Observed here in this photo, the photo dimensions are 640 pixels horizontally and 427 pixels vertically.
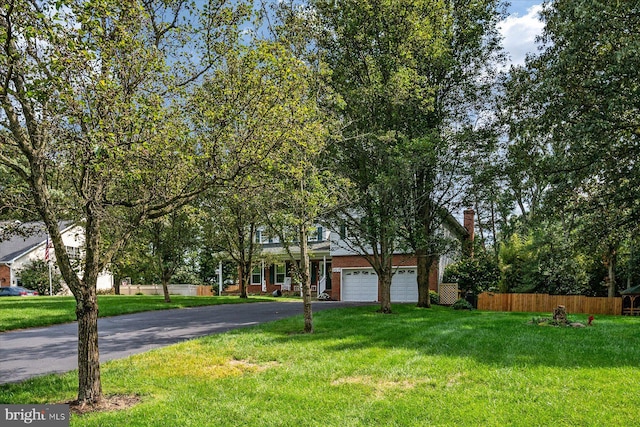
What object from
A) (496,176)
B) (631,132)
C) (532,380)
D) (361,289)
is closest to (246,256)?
(361,289)

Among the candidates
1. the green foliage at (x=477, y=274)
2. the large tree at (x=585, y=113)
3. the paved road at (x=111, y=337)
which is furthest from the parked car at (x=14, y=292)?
the large tree at (x=585, y=113)

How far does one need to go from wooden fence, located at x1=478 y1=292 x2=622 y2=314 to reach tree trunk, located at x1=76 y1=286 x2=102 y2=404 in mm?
18827

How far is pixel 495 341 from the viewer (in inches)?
376

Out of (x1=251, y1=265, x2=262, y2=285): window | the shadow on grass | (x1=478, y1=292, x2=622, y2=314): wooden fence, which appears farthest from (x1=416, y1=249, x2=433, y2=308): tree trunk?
(x1=251, y1=265, x2=262, y2=285): window

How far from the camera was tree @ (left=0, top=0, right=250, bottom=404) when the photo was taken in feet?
16.4

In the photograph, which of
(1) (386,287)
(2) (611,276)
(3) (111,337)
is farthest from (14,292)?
(2) (611,276)

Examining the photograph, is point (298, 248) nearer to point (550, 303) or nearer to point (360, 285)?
point (360, 285)

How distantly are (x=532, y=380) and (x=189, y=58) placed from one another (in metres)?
7.15

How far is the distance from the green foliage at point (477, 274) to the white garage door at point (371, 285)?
2503 millimetres

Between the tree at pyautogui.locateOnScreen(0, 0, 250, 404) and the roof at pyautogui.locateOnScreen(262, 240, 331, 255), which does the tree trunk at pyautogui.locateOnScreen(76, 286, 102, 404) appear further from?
the roof at pyautogui.locateOnScreen(262, 240, 331, 255)

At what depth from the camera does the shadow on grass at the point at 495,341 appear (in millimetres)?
7870

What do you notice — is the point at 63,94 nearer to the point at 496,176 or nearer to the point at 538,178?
the point at 538,178

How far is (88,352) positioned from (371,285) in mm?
22691

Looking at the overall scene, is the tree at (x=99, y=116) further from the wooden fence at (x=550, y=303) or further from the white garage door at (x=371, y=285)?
the white garage door at (x=371, y=285)
